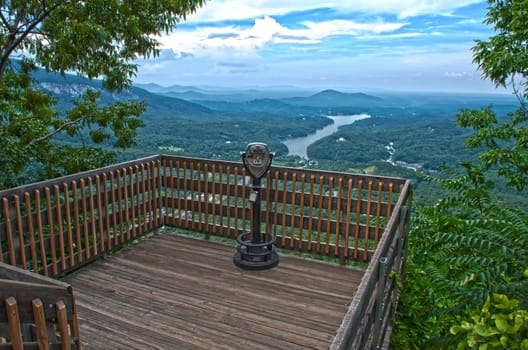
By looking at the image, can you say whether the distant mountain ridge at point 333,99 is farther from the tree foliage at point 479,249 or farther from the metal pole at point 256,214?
the metal pole at point 256,214

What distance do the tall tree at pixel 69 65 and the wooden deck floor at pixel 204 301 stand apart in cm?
299

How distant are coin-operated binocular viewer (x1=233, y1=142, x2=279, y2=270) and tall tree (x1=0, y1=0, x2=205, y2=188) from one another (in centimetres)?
305

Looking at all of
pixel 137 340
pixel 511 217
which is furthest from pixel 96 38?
pixel 511 217

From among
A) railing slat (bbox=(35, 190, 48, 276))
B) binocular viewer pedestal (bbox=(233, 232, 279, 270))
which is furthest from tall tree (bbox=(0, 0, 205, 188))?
binocular viewer pedestal (bbox=(233, 232, 279, 270))

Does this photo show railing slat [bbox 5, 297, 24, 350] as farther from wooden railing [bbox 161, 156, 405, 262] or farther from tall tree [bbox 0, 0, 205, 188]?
tall tree [bbox 0, 0, 205, 188]

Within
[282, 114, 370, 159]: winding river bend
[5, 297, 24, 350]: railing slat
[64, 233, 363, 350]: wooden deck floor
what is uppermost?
[5, 297, 24, 350]: railing slat

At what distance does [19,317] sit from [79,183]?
9.76 ft

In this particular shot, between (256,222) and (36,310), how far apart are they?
9.82 feet

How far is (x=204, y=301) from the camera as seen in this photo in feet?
11.3

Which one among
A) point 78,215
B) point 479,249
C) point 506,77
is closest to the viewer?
point 479,249

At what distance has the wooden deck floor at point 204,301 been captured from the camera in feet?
9.50

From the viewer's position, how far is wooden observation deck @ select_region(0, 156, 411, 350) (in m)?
2.95

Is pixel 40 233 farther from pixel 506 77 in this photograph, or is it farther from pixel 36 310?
pixel 506 77

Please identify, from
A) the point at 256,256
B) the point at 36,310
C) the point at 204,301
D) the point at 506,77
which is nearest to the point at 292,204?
the point at 256,256
